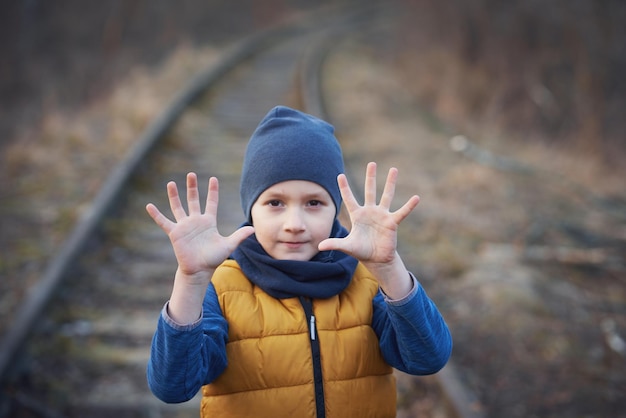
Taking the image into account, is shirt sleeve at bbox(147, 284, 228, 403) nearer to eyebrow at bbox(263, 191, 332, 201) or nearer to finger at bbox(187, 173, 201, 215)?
finger at bbox(187, 173, 201, 215)

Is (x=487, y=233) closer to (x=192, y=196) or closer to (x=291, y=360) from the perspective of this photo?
(x=291, y=360)

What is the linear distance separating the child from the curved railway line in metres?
1.62

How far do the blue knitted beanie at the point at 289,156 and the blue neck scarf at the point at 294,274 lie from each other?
0.16 m

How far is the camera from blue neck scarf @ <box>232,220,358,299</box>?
1723 mm

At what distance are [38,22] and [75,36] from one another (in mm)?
1553

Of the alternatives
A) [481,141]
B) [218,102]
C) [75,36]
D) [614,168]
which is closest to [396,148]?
[481,141]

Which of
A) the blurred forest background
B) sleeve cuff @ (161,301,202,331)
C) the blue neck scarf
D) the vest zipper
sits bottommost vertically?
the vest zipper

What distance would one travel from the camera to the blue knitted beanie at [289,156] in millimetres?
1773

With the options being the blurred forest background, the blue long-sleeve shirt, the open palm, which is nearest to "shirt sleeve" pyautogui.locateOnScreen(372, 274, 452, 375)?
the blue long-sleeve shirt

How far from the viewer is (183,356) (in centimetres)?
153

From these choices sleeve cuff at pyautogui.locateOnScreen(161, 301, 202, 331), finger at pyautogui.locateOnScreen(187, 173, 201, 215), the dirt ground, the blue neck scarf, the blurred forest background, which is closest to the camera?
sleeve cuff at pyautogui.locateOnScreen(161, 301, 202, 331)

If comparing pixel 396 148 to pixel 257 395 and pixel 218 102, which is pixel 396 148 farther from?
pixel 257 395

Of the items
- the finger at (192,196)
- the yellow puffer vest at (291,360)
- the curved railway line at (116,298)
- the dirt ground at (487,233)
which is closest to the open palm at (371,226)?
the yellow puffer vest at (291,360)

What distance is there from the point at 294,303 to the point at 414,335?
0.36 m
